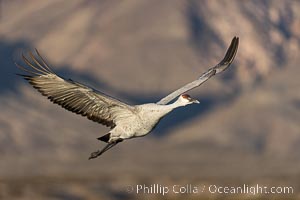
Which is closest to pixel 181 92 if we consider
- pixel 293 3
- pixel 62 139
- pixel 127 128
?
pixel 127 128

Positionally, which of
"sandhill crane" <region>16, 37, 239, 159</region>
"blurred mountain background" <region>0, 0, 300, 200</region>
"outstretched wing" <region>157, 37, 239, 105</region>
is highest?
"blurred mountain background" <region>0, 0, 300, 200</region>

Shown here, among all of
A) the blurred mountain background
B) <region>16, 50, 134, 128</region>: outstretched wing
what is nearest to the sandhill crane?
<region>16, 50, 134, 128</region>: outstretched wing

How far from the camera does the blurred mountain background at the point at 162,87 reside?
82.0 metres

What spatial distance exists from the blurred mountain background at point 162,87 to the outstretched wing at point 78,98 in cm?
4576

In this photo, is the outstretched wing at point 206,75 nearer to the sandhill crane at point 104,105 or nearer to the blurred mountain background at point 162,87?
the sandhill crane at point 104,105

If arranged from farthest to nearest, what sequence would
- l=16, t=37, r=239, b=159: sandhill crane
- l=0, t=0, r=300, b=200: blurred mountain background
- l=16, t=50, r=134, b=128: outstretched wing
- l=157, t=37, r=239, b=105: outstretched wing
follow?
l=0, t=0, r=300, b=200: blurred mountain background → l=157, t=37, r=239, b=105: outstretched wing → l=16, t=50, r=134, b=128: outstretched wing → l=16, t=37, r=239, b=159: sandhill crane

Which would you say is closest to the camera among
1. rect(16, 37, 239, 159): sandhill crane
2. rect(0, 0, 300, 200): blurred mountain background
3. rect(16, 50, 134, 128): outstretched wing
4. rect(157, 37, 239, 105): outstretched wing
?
rect(16, 37, 239, 159): sandhill crane

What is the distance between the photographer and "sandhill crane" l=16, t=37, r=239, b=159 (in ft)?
46.2

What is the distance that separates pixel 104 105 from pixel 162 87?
92.5 meters

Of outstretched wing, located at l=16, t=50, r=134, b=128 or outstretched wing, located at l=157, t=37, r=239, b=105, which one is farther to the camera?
outstretched wing, located at l=157, t=37, r=239, b=105

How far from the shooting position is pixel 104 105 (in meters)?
14.5

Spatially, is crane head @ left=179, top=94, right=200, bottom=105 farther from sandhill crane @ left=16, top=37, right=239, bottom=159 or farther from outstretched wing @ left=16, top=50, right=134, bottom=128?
outstretched wing @ left=16, top=50, right=134, bottom=128

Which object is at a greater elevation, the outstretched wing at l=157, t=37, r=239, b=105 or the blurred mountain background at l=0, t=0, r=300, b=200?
the blurred mountain background at l=0, t=0, r=300, b=200

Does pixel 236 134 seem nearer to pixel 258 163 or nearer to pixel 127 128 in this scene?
pixel 258 163
